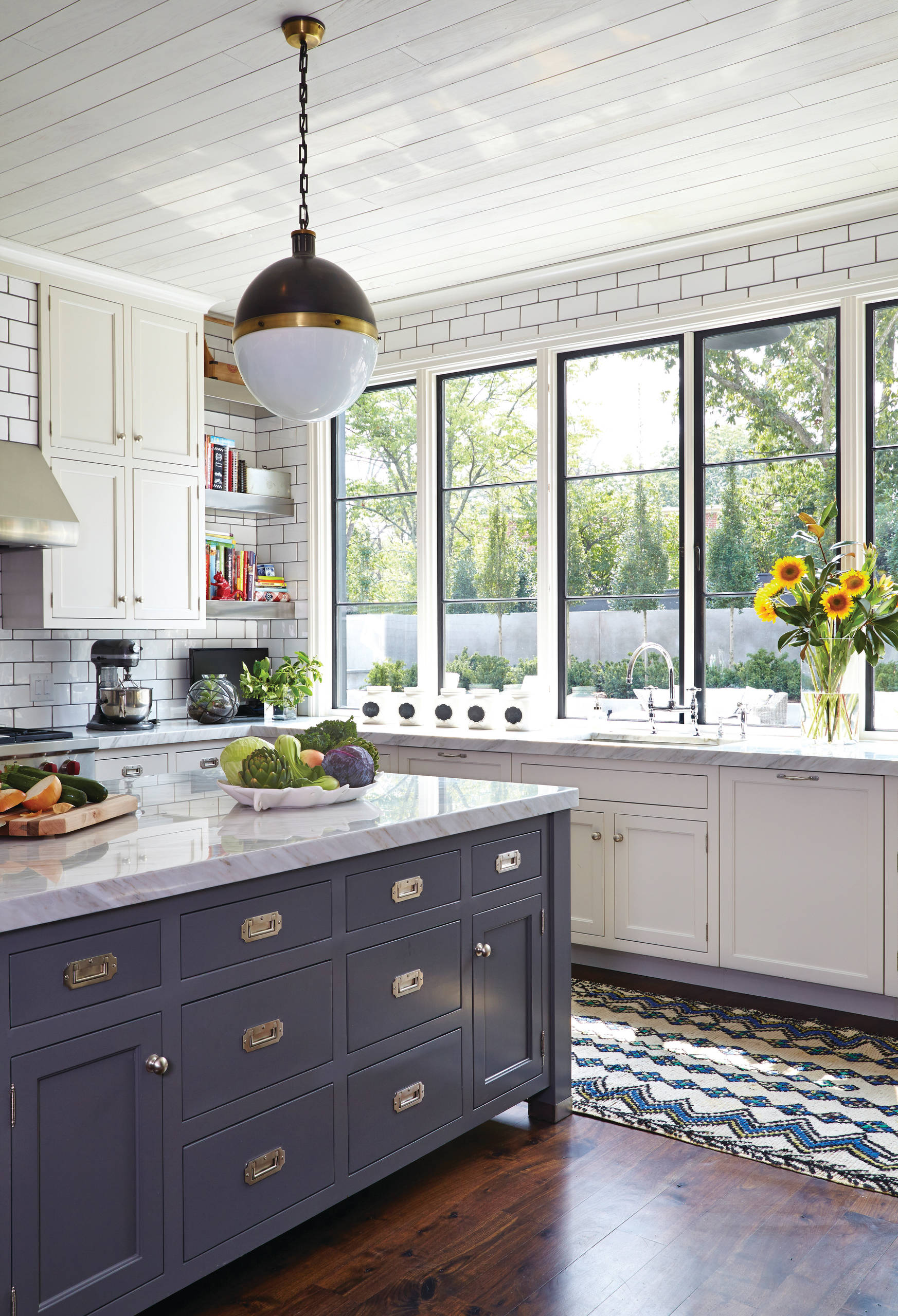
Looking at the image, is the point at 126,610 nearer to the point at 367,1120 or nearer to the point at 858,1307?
the point at 367,1120

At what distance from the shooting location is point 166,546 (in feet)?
16.3

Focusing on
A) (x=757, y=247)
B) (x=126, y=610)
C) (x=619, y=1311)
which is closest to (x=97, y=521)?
(x=126, y=610)

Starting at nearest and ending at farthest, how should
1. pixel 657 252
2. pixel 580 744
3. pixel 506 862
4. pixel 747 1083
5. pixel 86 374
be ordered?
pixel 506 862 < pixel 747 1083 < pixel 580 744 < pixel 657 252 < pixel 86 374

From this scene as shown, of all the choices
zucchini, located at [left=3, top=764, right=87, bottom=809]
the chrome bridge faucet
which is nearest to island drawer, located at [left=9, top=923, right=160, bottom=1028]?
zucchini, located at [left=3, top=764, right=87, bottom=809]

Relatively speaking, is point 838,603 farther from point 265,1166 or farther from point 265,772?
point 265,1166

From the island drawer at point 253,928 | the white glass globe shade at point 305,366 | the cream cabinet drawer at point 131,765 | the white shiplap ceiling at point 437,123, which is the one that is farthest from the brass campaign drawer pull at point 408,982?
the white shiplap ceiling at point 437,123

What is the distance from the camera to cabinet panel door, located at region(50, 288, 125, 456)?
4520 mm

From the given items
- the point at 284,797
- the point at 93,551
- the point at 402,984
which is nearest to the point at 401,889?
the point at 402,984

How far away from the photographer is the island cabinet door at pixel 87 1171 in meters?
1.66

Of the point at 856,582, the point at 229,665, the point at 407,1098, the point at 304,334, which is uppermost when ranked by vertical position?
the point at 304,334

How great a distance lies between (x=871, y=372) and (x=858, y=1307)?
3268mm

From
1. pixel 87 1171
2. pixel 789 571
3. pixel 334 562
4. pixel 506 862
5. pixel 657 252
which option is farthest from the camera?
pixel 334 562

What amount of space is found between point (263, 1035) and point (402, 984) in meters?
0.42

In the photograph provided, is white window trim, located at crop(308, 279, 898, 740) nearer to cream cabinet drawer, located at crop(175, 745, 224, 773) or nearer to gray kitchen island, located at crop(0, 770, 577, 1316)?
cream cabinet drawer, located at crop(175, 745, 224, 773)
